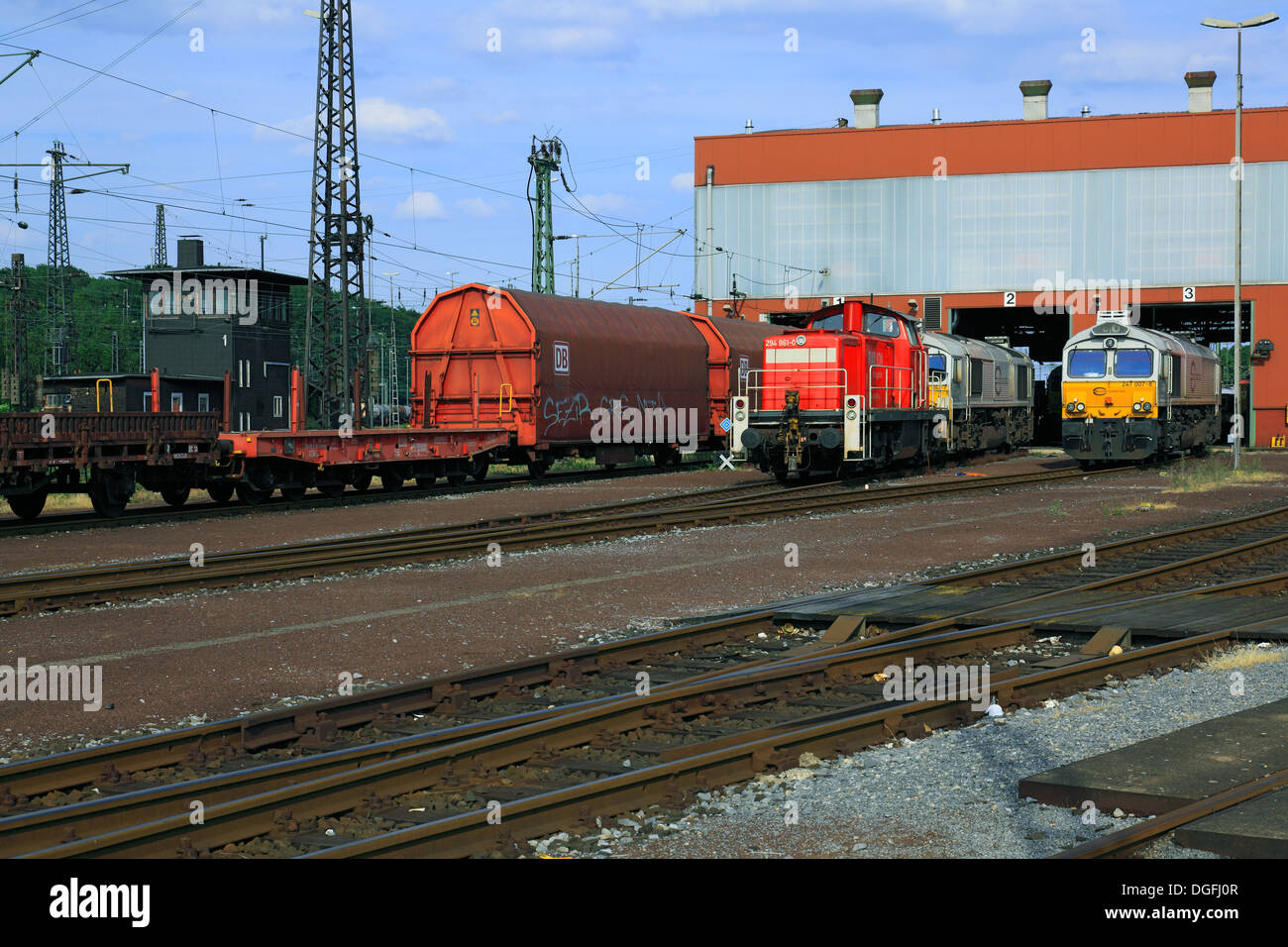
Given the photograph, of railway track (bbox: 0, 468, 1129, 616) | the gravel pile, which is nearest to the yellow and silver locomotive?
railway track (bbox: 0, 468, 1129, 616)

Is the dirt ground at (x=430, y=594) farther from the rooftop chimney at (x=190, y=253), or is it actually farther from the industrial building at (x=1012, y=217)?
the rooftop chimney at (x=190, y=253)

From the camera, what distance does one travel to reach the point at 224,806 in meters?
5.77

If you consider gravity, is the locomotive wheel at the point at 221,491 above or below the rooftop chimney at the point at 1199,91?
below

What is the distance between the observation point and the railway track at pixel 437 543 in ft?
42.8

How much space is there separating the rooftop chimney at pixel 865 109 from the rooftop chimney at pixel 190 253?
39.4 metres

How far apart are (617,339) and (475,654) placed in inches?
837

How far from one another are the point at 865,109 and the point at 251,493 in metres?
34.1

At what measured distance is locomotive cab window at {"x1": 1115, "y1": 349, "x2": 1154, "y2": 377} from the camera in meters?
31.0

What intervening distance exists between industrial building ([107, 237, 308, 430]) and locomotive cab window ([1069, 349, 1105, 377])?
140ft
